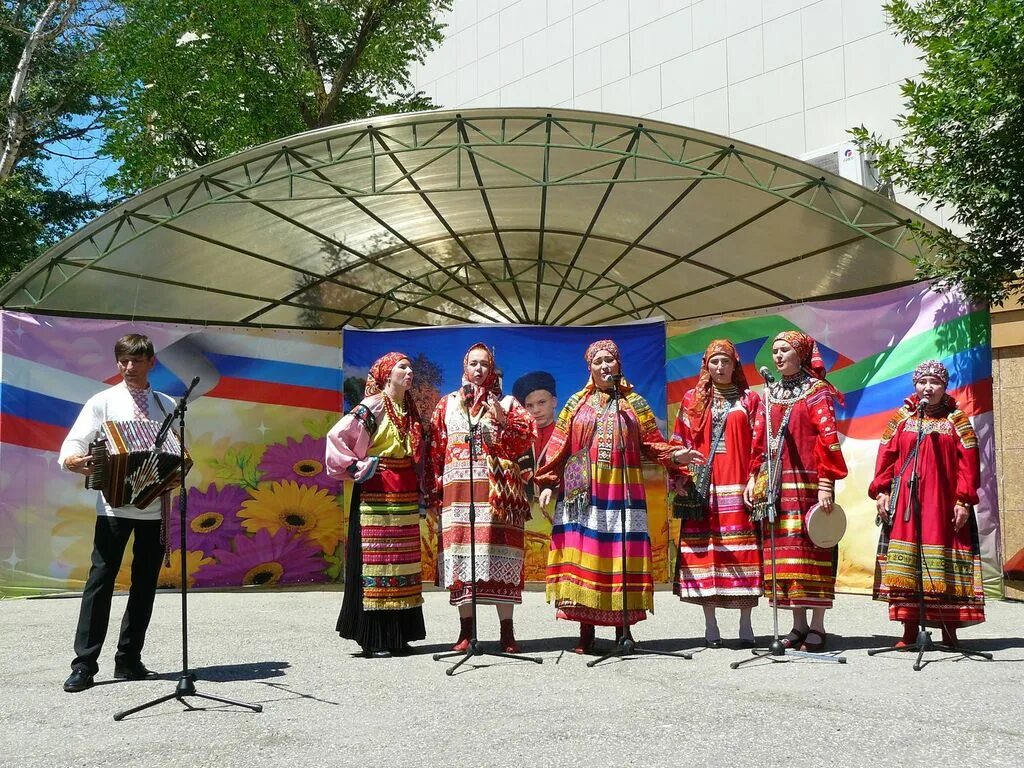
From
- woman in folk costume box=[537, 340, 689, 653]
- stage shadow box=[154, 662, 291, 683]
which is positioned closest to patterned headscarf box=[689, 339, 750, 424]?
woman in folk costume box=[537, 340, 689, 653]

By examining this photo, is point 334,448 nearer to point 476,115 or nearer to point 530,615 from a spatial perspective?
point 530,615

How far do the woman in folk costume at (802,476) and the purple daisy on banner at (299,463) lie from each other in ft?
18.9

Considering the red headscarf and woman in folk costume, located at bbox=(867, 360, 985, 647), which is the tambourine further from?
the red headscarf

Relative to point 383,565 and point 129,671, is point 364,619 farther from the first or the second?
point 129,671

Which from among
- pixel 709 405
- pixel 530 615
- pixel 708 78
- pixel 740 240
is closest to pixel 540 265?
pixel 740 240

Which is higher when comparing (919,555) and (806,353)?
(806,353)

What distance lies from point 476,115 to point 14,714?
244 inches

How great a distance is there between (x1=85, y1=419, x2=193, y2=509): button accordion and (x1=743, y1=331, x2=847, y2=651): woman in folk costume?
10.7 ft

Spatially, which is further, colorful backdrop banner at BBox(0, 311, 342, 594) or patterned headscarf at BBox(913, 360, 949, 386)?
colorful backdrop banner at BBox(0, 311, 342, 594)

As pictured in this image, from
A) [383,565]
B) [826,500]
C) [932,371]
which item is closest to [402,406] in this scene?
[383,565]

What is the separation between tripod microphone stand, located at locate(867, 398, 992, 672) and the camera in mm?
6051

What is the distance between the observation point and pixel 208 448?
10.8 metres

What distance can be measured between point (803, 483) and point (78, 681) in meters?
4.05

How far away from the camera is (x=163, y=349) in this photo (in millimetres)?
10602
